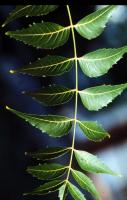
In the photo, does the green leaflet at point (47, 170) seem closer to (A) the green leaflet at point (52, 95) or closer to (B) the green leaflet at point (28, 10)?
(A) the green leaflet at point (52, 95)

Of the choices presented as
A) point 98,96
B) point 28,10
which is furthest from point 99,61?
point 28,10

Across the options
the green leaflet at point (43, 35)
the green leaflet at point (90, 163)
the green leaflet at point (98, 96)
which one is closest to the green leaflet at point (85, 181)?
the green leaflet at point (90, 163)

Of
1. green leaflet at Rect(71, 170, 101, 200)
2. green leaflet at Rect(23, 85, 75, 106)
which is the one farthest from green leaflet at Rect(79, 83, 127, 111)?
green leaflet at Rect(71, 170, 101, 200)

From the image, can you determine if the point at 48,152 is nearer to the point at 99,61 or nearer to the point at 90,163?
the point at 90,163

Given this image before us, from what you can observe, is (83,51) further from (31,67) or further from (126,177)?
(31,67)

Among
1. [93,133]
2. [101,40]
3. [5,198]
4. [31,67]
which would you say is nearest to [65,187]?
[93,133]

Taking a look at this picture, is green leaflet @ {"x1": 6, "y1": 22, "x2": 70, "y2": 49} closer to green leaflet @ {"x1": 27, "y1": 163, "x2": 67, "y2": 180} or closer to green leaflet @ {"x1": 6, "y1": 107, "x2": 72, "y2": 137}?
green leaflet @ {"x1": 6, "y1": 107, "x2": 72, "y2": 137}
